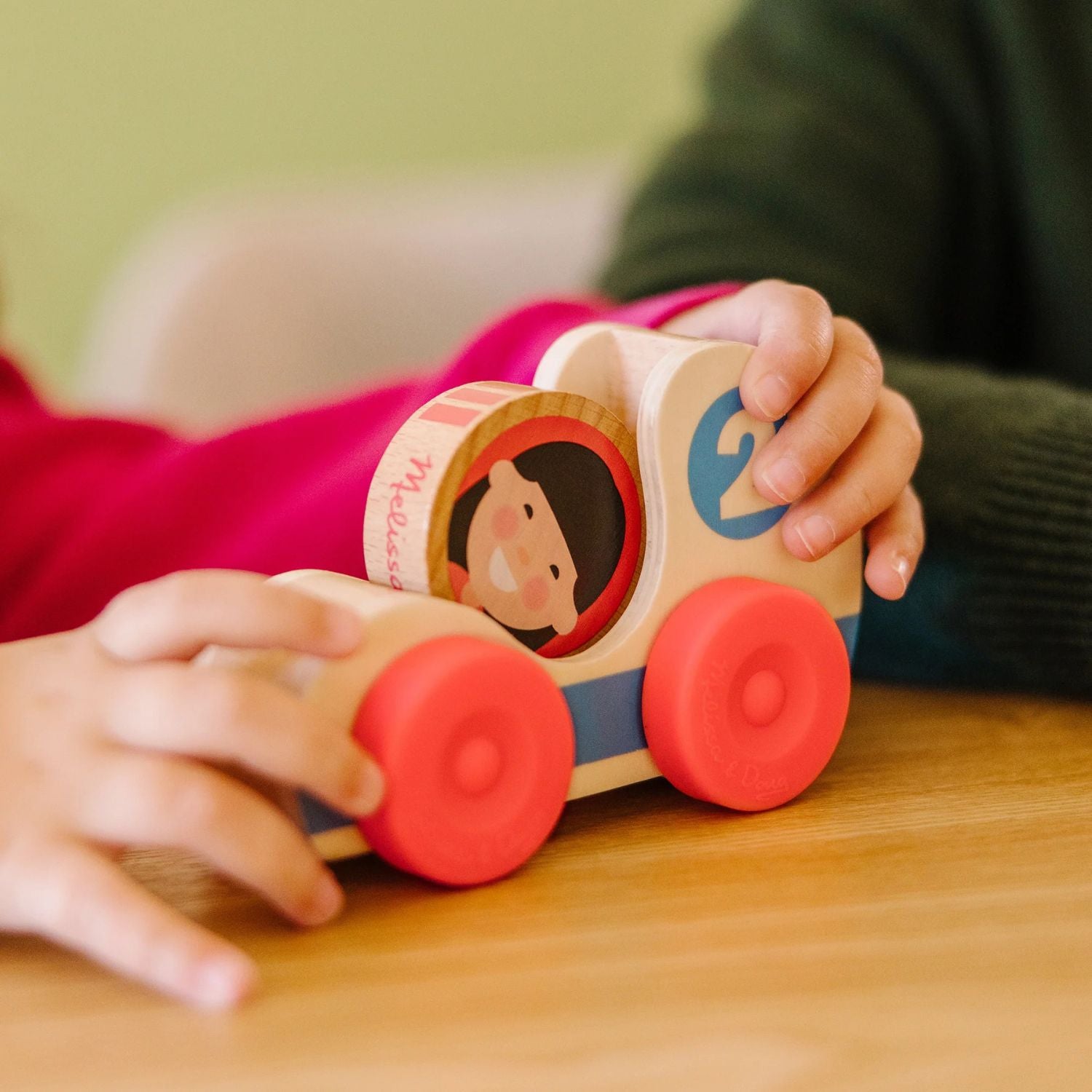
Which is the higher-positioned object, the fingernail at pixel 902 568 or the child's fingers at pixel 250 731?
the child's fingers at pixel 250 731

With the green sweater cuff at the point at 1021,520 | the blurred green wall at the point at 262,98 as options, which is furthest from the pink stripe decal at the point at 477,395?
the blurred green wall at the point at 262,98

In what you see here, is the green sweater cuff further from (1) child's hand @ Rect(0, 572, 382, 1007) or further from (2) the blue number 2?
(1) child's hand @ Rect(0, 572, 382, 1007)

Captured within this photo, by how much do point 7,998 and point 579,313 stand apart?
Answer: 0.38 metres

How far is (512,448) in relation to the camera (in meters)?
0.41

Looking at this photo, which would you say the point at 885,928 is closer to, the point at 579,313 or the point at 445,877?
the point at 445,877

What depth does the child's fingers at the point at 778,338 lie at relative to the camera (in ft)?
1.46

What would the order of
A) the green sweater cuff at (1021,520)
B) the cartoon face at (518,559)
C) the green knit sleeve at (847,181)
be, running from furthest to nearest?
the green knit sleeve at (847,181), the green sweater cuff at (1021,520), the cartoon face at (518,559)

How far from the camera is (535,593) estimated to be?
1.42 feet

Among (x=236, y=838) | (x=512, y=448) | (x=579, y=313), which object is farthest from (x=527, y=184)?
(x=236, y=838)

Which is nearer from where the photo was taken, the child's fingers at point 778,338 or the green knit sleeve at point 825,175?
the child's fingers at point 778,338

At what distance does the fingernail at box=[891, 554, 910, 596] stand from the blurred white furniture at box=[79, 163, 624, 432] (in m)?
0.85

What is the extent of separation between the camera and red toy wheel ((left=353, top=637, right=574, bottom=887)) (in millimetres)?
373

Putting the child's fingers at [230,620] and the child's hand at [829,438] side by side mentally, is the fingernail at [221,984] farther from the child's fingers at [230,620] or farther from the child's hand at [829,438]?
the child's hand at [829,438]

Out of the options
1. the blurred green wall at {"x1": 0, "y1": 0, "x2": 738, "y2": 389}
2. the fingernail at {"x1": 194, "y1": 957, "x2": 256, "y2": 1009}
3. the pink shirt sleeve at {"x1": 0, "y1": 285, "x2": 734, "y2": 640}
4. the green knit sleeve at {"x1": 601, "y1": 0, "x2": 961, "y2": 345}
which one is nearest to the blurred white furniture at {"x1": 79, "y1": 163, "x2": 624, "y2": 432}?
the blurred green wall at {"x1": 0, "y1": 0, "x2": 738, "y2": 389}
